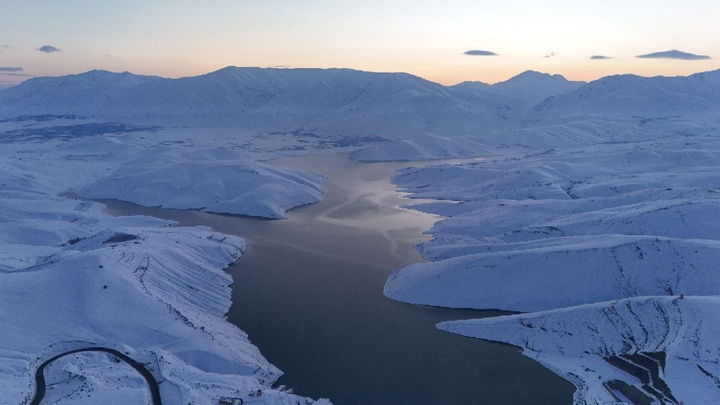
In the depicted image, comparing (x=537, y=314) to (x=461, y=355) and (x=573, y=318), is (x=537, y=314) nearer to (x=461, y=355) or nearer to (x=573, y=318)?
(x=573, y=318)

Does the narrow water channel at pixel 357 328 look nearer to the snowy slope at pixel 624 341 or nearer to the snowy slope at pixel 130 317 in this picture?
the snowy slope at pixel 624 341

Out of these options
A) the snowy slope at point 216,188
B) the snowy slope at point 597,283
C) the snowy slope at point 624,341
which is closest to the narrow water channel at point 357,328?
the snowy slope at point 624,341

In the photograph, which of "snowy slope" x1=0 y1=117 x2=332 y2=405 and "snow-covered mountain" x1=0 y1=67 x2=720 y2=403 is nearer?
"snowy slope" x1=0 y1=117 x2=332 y2=405

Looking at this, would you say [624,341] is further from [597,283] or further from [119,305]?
[119,305]

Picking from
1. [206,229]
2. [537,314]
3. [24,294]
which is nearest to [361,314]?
[537,314]

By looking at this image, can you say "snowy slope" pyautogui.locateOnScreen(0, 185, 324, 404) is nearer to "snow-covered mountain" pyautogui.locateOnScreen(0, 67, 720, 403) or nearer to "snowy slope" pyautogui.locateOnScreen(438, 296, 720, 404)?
"snow-covered mountain" pyautogui.locateOnScreen(0, 67, 720, 403)

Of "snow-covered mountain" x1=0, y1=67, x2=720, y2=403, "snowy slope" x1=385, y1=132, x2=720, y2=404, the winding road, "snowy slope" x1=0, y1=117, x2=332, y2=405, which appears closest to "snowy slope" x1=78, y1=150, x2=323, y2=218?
"snow-covered mountain" x1=0, y1=67, x2=720, y2=403
